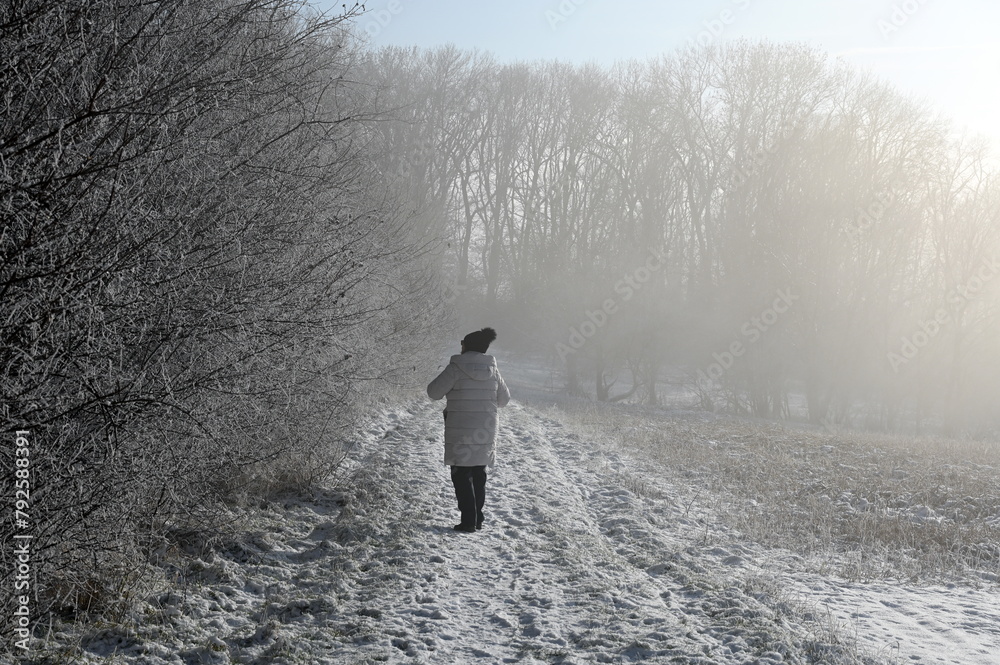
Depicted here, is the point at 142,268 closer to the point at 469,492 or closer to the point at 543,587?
the point at 543,587

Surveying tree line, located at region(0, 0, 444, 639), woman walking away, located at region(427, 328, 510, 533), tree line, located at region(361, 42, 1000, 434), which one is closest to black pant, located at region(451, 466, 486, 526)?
woman walking away, located at region(427, 328, 510, 533)

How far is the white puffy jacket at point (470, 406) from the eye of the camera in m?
7.21

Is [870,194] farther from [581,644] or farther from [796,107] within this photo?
[581,644]

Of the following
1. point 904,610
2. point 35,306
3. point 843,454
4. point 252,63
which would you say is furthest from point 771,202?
point 35,306

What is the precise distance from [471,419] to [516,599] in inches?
89.5

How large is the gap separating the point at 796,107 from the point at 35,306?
1488 inches

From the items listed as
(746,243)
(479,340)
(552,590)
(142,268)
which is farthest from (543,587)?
(746,243)

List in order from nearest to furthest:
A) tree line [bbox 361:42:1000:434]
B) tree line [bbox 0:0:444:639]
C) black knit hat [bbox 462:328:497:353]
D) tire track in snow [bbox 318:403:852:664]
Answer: tree line [bbox 0:0:444:639], tire track in snow [bbox 318:403:852:664], black knit hat [bbox 462:328:497:353], tree line [bbox 361:42:1000:434]

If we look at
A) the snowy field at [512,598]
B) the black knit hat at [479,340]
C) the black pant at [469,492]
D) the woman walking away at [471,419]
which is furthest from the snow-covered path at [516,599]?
the black knit hat at [479,340]

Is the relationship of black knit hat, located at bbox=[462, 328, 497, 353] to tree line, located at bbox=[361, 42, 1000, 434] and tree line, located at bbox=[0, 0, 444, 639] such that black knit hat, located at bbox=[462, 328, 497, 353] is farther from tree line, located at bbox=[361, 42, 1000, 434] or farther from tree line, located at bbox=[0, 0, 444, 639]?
tree line, located at bbox=[361, 42, 1000, 434]

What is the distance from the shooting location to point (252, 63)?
187 inches

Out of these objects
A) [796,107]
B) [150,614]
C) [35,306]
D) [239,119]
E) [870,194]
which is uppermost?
[796,107]

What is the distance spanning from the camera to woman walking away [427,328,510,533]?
23.3ft

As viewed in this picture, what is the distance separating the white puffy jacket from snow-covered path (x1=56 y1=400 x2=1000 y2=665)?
2.42 ft
